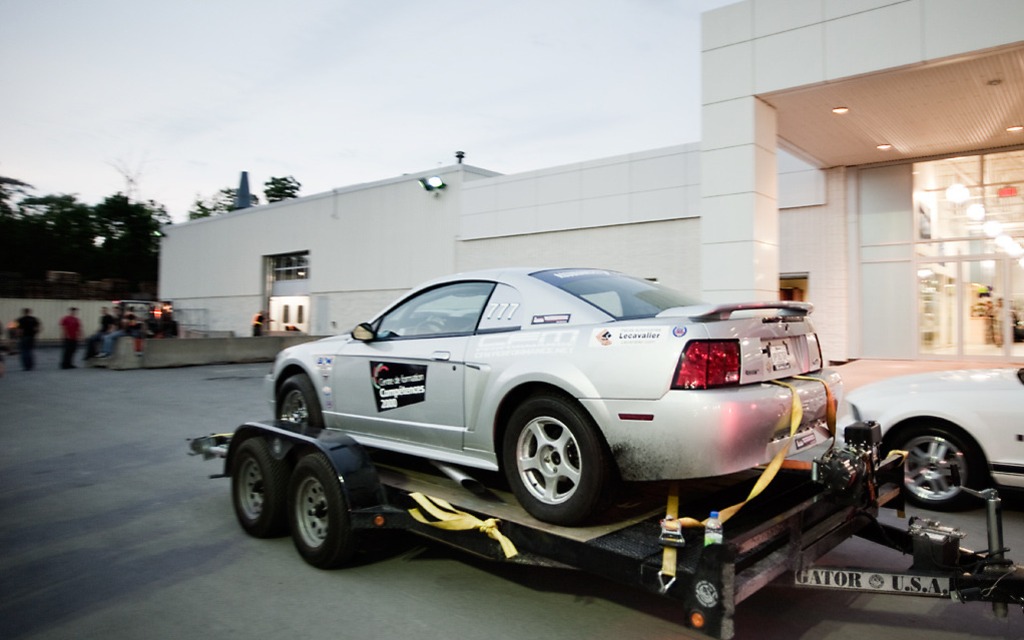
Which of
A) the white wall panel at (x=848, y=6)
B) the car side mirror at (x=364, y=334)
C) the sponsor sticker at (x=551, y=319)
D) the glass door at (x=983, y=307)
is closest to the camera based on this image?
the sponsor sticker at (x=551, y=319)

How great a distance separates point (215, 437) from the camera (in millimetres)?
5750

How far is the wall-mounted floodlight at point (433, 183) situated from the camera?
24.2 m

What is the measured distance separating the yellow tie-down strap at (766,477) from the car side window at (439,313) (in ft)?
5.49

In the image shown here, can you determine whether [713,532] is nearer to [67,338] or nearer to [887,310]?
[887,310]

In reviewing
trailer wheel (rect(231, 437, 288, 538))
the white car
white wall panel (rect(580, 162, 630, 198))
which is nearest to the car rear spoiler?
the white car

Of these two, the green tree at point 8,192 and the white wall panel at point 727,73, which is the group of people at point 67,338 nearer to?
the white wall panel at point 727,73

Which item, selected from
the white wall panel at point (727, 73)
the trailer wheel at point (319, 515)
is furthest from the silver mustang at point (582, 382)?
the white wall panel at point (727, 73)

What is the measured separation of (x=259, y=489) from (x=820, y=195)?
15544mm

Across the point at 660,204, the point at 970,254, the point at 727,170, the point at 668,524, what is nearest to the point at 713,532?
the point at 668,524

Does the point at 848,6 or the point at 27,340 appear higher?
the point at 848,6

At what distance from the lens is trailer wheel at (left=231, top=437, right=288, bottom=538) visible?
15.7ft

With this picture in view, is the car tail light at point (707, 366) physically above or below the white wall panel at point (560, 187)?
below

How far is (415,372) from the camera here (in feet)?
15.0

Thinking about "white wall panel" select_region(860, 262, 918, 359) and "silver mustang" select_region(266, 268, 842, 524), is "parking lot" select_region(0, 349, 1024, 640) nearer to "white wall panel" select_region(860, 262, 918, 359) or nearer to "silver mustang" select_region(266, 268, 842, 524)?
"silver mustang" select_region(266, 268, 842, 524)
